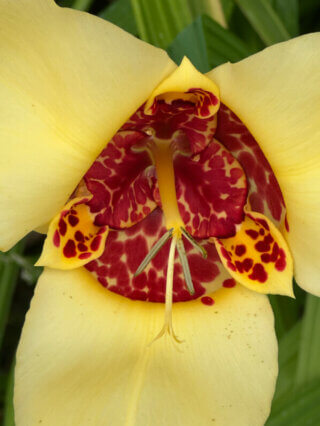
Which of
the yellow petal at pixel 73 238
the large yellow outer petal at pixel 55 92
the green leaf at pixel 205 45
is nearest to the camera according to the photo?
the large yellow outer petal at pixel 55 92

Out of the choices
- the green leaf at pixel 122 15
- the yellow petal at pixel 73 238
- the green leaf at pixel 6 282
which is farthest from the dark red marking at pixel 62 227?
the green leaf at pixel 122 15

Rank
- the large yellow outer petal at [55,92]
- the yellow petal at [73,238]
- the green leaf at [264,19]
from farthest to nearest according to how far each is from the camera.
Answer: the green leaf at [264,19] → the yellow petal at [73,238] → the large yellow outer petal at [55,92]

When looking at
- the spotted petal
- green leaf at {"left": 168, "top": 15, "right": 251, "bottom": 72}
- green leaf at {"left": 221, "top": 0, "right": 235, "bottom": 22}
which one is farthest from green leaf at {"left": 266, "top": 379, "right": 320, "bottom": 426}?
green leaf at {"left": 221, "top": 0, "right": 235, "bottom": 22}

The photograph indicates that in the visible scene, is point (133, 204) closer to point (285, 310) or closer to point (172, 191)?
point (172, 191)

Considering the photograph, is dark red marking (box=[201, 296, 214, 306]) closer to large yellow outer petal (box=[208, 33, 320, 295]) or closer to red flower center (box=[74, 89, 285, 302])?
red flower center (box=[74, 89, 285, 302])

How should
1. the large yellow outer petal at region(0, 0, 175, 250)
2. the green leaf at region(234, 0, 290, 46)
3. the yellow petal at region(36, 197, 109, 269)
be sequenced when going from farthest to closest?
1. the green leaf at region(234, 0, 290, 46)
2. the yellow petal at region(36, 197, 109, 269)
3. the large yellow outer petal at region(0, 0, 175, 250)

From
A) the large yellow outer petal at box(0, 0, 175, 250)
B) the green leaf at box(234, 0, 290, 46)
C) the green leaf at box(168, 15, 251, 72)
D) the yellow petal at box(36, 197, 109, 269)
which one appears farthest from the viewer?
the green leaf at box(234, 0, 290, 46)

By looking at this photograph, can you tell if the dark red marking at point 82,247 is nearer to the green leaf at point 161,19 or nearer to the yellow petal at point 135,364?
the yellow petal at point 135,364

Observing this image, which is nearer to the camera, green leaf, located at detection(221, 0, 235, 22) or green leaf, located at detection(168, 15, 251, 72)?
green leaf, located at detection(168, 15, 251, 72)
